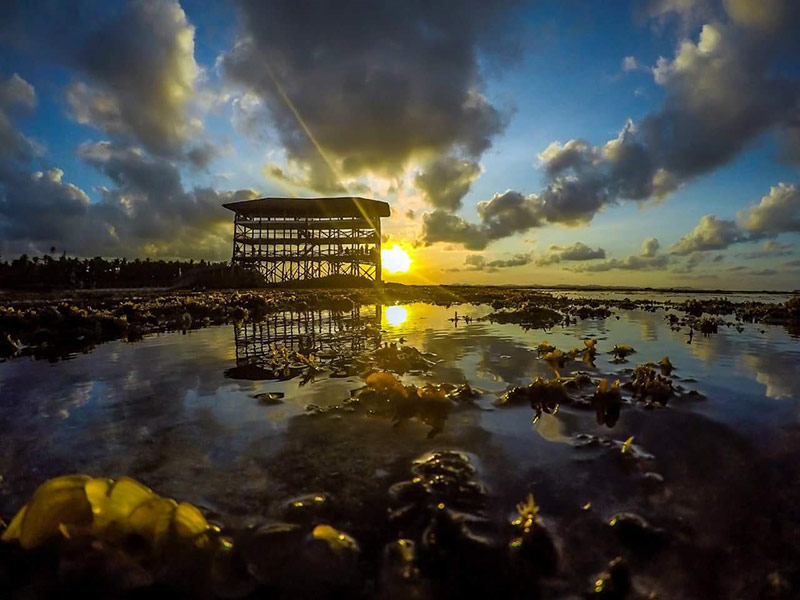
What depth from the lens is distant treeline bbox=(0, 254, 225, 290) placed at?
32.3 m

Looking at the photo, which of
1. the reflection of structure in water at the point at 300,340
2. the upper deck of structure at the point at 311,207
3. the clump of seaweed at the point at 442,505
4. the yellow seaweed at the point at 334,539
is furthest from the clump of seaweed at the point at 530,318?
the upper deck of structure at the point at 311,207

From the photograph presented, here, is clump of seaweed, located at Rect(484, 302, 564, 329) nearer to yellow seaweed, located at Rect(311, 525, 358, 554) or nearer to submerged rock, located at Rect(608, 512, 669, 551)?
submerged rock, located at Rect(608, 512, 669, 551)

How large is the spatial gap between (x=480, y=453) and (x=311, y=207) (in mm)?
43131

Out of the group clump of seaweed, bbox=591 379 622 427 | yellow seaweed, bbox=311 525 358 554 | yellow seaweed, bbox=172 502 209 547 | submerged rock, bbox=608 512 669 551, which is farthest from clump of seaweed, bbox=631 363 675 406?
yellow seaweed, bbox=172 502 209 547

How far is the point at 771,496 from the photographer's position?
5.55 feet

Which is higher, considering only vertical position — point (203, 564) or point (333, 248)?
point (333, 248)

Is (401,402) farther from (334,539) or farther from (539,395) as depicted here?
(334,539)

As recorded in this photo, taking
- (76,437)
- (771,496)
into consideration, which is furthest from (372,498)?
(76,437)

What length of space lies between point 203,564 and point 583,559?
51.5 inches

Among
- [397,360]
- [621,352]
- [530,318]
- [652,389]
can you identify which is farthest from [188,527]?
[530,318]

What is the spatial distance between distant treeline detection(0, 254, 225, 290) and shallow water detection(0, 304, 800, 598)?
35.3 m

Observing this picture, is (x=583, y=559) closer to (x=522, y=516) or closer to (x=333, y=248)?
(x=522, y=516)

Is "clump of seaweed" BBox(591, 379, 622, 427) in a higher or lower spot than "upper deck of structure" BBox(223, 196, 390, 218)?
lower

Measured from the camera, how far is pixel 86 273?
35125 mm
